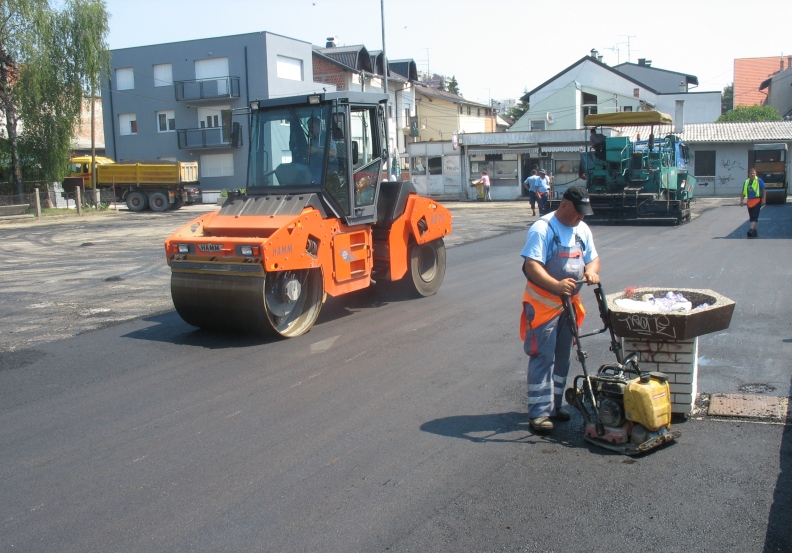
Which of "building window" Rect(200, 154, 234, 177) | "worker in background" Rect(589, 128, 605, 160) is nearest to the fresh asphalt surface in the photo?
"worker in background" Rect(589, 128, 605, 160)

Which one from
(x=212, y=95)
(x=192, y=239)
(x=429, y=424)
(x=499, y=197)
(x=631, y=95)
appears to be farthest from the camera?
(x=631, y=95)

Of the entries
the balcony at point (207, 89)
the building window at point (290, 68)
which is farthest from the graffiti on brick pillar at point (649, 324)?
the building window at point (290, 68)

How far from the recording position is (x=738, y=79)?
247 feet

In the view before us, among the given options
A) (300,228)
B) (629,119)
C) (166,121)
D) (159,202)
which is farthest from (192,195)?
(300,228)

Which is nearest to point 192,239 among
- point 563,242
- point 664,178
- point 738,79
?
point 563,242

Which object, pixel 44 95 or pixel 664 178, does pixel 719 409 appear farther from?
pixel 44 95

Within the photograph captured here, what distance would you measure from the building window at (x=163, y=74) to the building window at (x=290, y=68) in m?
6.48

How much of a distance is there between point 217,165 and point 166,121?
13.6 feet

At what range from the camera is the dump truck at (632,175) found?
2209 cm

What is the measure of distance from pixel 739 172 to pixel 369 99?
119 ft

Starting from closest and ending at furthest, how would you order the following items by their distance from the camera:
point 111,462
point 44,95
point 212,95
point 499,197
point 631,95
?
point 111,462 → point 44,95 → point 499,197 → point 212,95 → point 631,95

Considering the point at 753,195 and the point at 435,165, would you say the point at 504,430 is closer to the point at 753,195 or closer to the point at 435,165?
the point at 753,195

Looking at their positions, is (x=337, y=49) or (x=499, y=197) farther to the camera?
(x=337, y=49)

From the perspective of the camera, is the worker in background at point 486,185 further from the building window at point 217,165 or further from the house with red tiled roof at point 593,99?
the building window at point 217,165
